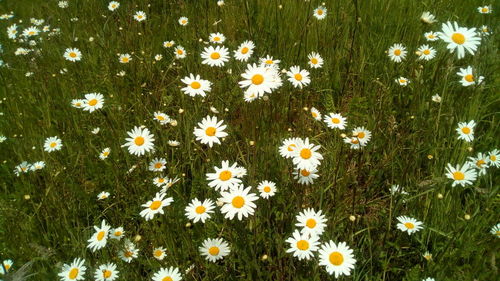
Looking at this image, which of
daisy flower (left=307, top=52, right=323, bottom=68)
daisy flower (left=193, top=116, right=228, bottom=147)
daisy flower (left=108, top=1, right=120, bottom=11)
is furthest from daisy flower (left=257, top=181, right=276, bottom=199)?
daisy flower (left=108, top=1, right=120, bottom=11)

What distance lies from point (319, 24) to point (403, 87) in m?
0.92

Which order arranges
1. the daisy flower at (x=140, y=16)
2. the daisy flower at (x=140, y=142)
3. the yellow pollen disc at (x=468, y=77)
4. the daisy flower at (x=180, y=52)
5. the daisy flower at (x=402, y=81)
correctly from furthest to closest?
the daisy flower at (x=140, y=16) → the daisy flower at (x=180, y=52) → the daisy flower at (x=402, y=81) → the yellow pollen disc at (x=468, y=77) → the daisy flower at (x=140, y=142)

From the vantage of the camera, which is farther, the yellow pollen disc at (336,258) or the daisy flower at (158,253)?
the daisy flower at (158,253)

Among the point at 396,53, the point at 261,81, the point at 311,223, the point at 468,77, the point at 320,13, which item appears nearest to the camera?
the point at 311,223

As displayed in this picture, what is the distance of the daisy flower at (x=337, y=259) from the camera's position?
126 cm

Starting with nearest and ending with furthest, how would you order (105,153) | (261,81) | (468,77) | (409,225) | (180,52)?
(409,225)
(261,81)
(468,77)
(105,153)
(180,52)

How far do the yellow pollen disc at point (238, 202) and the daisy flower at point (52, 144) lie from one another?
1.50m

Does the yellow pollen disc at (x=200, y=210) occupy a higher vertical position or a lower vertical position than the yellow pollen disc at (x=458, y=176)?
lower

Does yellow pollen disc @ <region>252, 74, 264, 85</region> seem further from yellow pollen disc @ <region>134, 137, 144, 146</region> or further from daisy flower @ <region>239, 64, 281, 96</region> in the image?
yellow pollen disc @ <region>134, 137, 144, 146</region>

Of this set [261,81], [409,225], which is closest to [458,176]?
[409,225]

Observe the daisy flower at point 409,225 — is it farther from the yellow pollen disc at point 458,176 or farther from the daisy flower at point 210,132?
the daisy flower at point 210,132

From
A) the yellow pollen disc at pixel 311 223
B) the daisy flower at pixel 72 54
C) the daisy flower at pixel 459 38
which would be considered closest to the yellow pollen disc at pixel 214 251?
the yellow pollen disc at pixel 311 223

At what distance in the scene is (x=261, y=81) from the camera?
5.41ft

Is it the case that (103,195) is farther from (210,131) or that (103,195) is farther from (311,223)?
(311,223)
